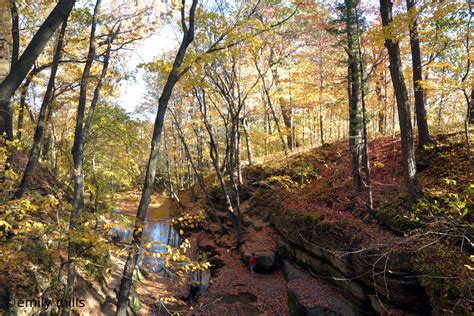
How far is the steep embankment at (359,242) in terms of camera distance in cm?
655

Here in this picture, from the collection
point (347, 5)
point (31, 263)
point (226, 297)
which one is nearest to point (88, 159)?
point (31, 263)

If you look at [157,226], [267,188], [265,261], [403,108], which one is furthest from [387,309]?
[157,226]

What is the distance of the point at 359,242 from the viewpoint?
29.9 ft

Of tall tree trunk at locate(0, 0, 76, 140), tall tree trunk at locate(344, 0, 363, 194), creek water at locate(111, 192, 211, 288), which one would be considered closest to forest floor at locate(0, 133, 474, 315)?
tall tree trunk at locate(344, 0, 363, 194)

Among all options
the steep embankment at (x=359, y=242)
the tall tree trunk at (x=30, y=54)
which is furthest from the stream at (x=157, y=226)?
the tall tree trunk at (x=30, y=54)

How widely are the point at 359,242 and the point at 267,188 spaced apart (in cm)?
977

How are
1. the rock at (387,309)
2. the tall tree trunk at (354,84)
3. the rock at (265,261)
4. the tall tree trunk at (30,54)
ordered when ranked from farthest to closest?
the rock at (265,261)
the tall tree trunk at (354,84)
the rock at (387,309)
the tall tree trunk at (30,54)

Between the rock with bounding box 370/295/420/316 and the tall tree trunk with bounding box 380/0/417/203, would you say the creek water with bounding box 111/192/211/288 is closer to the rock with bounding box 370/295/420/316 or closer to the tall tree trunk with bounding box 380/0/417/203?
the rock with bounding box 370/295/420/316

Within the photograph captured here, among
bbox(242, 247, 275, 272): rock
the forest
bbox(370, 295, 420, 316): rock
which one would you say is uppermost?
the forest

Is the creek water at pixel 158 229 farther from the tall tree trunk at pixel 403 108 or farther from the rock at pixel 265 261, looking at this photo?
the tall tree trunk at pixel 403 108

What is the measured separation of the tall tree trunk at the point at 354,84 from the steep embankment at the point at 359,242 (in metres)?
1.13

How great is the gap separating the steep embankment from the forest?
0.06 m

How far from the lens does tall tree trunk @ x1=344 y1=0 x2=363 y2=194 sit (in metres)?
10.4

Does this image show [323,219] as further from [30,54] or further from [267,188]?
[30,54]
